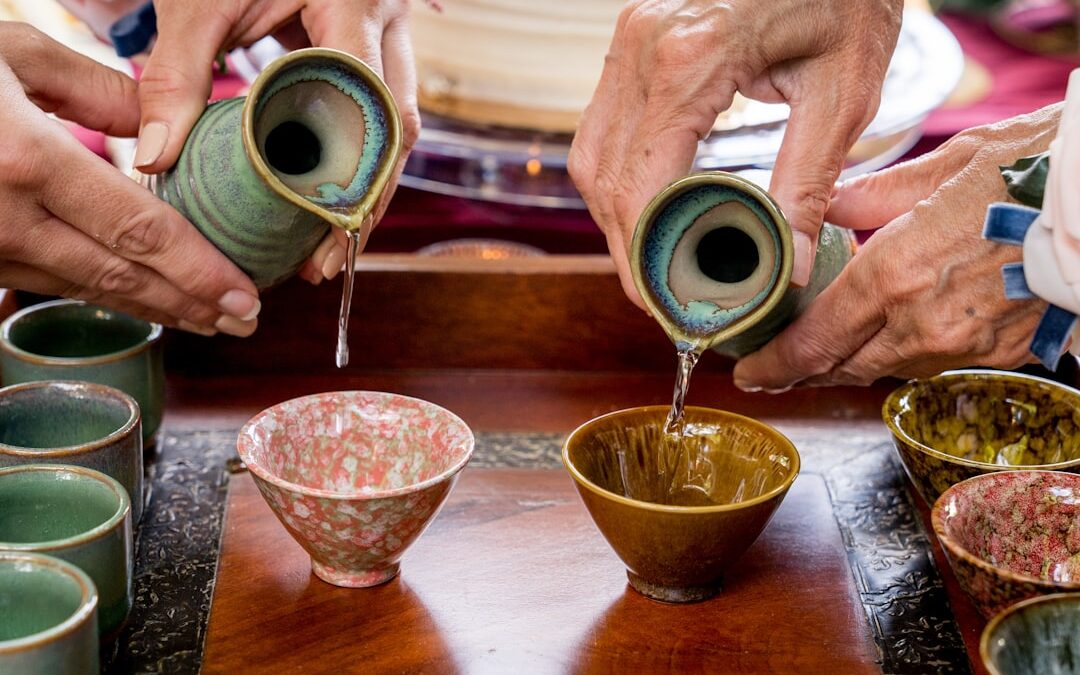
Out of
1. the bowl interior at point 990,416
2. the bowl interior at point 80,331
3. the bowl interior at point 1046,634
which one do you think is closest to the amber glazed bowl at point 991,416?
the bowl interior at point 990,416

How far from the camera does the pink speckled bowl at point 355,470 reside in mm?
1109

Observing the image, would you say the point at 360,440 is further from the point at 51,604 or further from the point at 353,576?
the point at 51,604

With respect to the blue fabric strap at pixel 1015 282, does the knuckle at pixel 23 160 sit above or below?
below

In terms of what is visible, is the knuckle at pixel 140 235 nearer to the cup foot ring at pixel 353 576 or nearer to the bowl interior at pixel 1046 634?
the cup foot ring at pixel 353 576

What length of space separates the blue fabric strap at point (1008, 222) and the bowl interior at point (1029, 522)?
0.73 feet

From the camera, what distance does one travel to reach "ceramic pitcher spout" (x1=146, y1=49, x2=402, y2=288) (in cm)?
118

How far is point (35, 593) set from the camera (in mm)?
938

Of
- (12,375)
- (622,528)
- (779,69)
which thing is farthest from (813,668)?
(12,375)

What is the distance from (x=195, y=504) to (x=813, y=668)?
68 cm

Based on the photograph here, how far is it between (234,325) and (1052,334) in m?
0.86

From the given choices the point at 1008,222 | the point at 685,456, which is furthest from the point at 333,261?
the point at 1008,222

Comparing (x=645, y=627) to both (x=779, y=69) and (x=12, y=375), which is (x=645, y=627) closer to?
(x=779, y=69)

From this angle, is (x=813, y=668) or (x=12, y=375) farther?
(x=12, y=375)

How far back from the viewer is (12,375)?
4.46 ft
